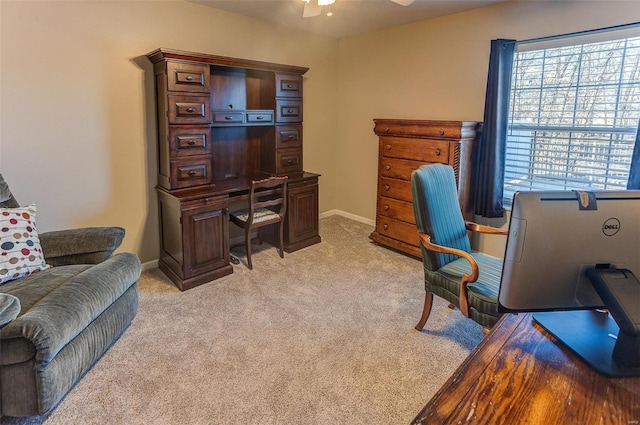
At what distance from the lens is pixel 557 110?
3.32 metres

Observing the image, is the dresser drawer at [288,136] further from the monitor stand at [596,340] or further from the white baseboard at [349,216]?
the monitor stand at [596,340]

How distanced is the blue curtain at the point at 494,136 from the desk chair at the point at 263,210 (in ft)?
6.01

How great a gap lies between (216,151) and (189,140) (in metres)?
0.65

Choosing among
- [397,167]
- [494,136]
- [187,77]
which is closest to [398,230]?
[397,167]

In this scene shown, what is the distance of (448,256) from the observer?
253 centimetres

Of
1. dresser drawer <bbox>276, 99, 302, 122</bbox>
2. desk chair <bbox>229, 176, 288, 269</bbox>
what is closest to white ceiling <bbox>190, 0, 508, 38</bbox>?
dresser drawer <bbox>276, 99, 302, 122</bbox>

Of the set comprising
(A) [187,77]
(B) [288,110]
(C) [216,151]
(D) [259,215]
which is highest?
(A) [187,77]

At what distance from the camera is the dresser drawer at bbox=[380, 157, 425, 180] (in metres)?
A: 3.79

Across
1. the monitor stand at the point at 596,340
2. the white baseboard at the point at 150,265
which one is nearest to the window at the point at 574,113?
the monitor stand at the point at 596,340

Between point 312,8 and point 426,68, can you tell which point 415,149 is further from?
point 312,8

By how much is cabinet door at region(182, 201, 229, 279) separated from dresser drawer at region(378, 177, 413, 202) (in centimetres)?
165

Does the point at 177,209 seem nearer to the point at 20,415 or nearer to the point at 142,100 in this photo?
the point at 142,100

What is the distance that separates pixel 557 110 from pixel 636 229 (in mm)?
2727

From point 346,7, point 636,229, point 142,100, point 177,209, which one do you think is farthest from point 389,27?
point 636,229
